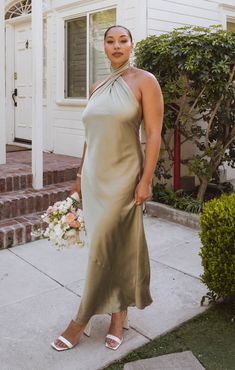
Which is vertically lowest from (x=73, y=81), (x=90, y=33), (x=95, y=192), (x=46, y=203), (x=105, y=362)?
(x=105, y=362)

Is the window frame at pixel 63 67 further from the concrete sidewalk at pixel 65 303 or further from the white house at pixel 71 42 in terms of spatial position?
the concrete sidewalk at pixel 65 303

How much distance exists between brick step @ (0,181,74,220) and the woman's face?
102 inches

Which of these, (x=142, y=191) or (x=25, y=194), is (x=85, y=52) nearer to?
(x=25, y=194)

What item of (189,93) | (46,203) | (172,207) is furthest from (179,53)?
(46,203)

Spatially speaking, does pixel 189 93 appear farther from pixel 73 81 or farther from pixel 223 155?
pixel 73 81

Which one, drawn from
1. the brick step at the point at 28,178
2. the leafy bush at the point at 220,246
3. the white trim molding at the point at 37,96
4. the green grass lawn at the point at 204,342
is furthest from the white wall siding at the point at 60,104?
the green grass lawn at the point at 204,342

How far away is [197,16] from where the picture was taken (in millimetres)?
6227

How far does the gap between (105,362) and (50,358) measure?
31 centimetres

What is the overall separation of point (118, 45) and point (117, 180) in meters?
0.74

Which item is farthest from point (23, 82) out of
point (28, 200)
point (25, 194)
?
point (28, 200)

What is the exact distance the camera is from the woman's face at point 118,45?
7.71 feet

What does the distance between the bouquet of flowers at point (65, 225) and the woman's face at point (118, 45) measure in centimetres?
88

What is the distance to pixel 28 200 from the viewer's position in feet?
15.6

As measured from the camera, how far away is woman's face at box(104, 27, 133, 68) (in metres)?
2.35
